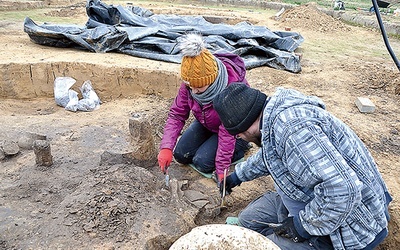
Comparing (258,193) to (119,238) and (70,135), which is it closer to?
(119,238)

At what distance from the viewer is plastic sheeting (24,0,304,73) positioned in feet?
19.6

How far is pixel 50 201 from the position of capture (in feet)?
9.45

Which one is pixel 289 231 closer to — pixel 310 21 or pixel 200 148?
pixel 200 148

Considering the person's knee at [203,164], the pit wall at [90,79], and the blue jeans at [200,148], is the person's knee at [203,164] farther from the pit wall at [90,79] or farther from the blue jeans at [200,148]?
the pit wall at [90,79]

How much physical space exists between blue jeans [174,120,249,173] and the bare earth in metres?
0.13

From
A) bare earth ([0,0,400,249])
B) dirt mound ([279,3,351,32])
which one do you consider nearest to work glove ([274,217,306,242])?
bare earth ([0,0,400,249])

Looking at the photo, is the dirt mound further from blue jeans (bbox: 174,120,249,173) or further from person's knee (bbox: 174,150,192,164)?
person's knee (bbox: 174,150,192,164)

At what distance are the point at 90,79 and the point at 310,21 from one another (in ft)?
24.0

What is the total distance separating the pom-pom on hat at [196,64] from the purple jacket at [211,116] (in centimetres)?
30

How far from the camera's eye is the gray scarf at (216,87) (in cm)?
296

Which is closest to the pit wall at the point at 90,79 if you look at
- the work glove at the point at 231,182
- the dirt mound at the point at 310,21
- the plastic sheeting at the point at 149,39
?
the plastic sheeting at the point at 149,39

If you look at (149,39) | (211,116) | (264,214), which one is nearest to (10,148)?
(211,116)

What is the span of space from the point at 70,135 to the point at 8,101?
1.89 meters

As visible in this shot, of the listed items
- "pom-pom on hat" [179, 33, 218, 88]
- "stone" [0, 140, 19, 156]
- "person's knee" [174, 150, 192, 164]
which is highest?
"pom-pom on hat" [179, 33, 218, 88]
